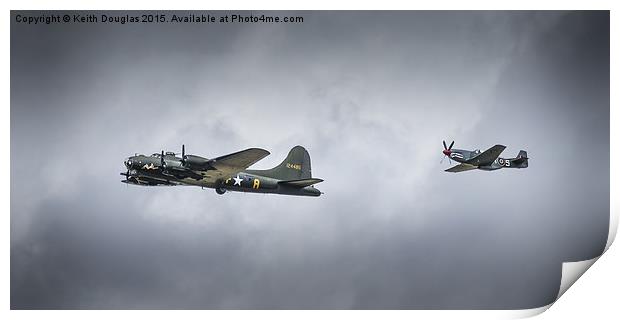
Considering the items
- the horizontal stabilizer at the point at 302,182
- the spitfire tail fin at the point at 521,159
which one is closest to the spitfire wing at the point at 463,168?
the spitfire tail fin at the point at 521,159

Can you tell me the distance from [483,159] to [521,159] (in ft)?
1.36

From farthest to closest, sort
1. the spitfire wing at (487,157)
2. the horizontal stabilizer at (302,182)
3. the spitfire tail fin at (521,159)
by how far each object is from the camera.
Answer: the horizontal stabilizer at (302,182) → the spitfire wing at (487,157) → the spitfire tail fin at (521,159)

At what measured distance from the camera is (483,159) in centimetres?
709

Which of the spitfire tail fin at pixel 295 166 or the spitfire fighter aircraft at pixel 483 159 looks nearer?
the spitfire fighter aircraft at pixel 483 159

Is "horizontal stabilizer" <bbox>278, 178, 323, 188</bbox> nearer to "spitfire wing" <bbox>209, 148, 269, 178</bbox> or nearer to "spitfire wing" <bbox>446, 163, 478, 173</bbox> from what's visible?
"spitfire wing" <bbox>209, 148, 269, 178</bbox>

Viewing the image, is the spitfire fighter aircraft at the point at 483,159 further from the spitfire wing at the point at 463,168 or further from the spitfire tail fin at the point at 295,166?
the spitfire tail fin at the point at 295,166

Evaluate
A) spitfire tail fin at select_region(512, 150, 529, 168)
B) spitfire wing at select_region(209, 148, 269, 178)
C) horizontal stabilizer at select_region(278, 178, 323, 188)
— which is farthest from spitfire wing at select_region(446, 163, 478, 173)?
spitfire wing at select_region(209, 148, 269, 178)

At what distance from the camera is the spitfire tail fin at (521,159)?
673 centimetres

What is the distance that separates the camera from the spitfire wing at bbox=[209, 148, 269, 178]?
678 centimetres

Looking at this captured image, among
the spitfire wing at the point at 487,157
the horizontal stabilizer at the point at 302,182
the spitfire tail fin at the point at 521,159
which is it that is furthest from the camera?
the horizontal stabilizer at the point at 302,182

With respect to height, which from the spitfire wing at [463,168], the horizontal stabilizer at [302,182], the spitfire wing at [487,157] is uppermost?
the spitfire wing at [487,157]

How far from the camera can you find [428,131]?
22.3 feet

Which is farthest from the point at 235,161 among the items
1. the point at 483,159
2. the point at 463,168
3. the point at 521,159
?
the point at 521,159

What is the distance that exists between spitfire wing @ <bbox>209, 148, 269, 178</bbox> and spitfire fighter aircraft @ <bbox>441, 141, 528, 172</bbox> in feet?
5.05
